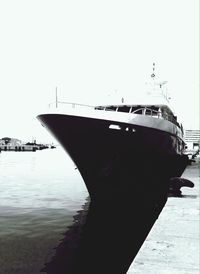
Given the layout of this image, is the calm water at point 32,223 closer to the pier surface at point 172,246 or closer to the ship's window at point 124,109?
the pier surface at point 172,246

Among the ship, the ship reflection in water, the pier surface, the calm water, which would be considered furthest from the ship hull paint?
the pier surface

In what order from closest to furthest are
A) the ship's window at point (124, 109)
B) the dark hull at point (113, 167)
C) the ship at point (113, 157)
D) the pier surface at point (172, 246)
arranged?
the pier surface at point (172, 246)
the dark hull at point (113, 167)
the ship at point (113, 157)
the ship's window at point (124, 109)

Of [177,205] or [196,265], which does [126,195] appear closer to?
[177,205]

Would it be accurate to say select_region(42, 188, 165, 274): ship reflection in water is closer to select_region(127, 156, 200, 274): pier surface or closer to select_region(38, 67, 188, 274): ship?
select_region(38, 67, 188, 274): ship

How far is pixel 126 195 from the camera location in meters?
13.4

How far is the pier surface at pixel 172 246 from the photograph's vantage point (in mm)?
4266

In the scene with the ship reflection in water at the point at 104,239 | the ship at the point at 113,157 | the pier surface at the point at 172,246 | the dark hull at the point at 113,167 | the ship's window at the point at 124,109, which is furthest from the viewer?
the ship's window at the point at 124,109

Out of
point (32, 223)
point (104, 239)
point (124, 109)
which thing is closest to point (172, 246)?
point (104, 239)

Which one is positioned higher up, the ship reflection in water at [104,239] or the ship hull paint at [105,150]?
the ship hull paint at [105,150]

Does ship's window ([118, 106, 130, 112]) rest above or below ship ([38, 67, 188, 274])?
above

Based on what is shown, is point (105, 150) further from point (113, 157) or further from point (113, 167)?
point (113, 167)

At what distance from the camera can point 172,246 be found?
511 centimetres

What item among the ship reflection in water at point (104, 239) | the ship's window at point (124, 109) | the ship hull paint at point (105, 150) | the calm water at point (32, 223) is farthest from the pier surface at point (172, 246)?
the ship's window at point (124, 109)

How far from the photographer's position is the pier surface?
427 cm
